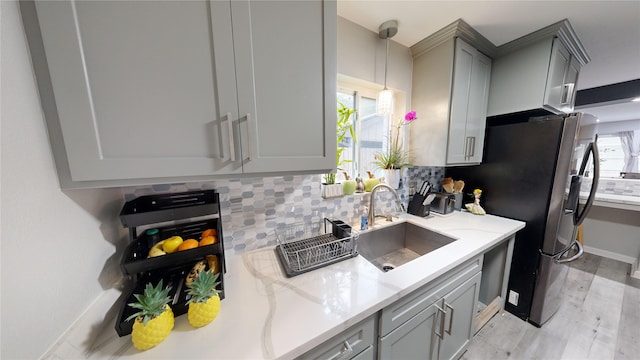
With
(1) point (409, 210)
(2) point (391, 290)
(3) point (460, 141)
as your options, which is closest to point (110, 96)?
(2) point (391, 290)

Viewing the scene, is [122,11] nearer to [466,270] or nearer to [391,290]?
[391,290]

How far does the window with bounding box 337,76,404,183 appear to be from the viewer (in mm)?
1425

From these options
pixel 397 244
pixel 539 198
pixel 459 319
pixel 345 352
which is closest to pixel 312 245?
pixel 345 352

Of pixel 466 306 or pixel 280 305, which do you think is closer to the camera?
pixel 280 305

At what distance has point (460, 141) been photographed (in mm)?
1483

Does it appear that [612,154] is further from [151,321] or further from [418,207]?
[151,321]

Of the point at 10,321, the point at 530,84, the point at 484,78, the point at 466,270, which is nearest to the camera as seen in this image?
the point at 10,321

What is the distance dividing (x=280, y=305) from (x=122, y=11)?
1010mm

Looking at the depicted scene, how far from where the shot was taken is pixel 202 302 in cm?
59

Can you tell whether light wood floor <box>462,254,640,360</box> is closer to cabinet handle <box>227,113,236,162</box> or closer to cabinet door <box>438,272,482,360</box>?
cabinet door <box>438,272,482,360</box>

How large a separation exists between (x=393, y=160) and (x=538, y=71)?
1.21 meters

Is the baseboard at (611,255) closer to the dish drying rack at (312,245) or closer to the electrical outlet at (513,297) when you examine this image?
the electrical outlet at (513,297)

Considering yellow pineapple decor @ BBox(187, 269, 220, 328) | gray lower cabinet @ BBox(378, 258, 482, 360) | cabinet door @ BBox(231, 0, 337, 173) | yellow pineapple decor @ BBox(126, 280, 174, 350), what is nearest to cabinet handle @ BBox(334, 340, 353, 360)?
gray lower cabinet @ BBox(378, 258, 482, 360)

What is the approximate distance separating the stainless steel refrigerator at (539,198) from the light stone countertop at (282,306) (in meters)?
0.77
